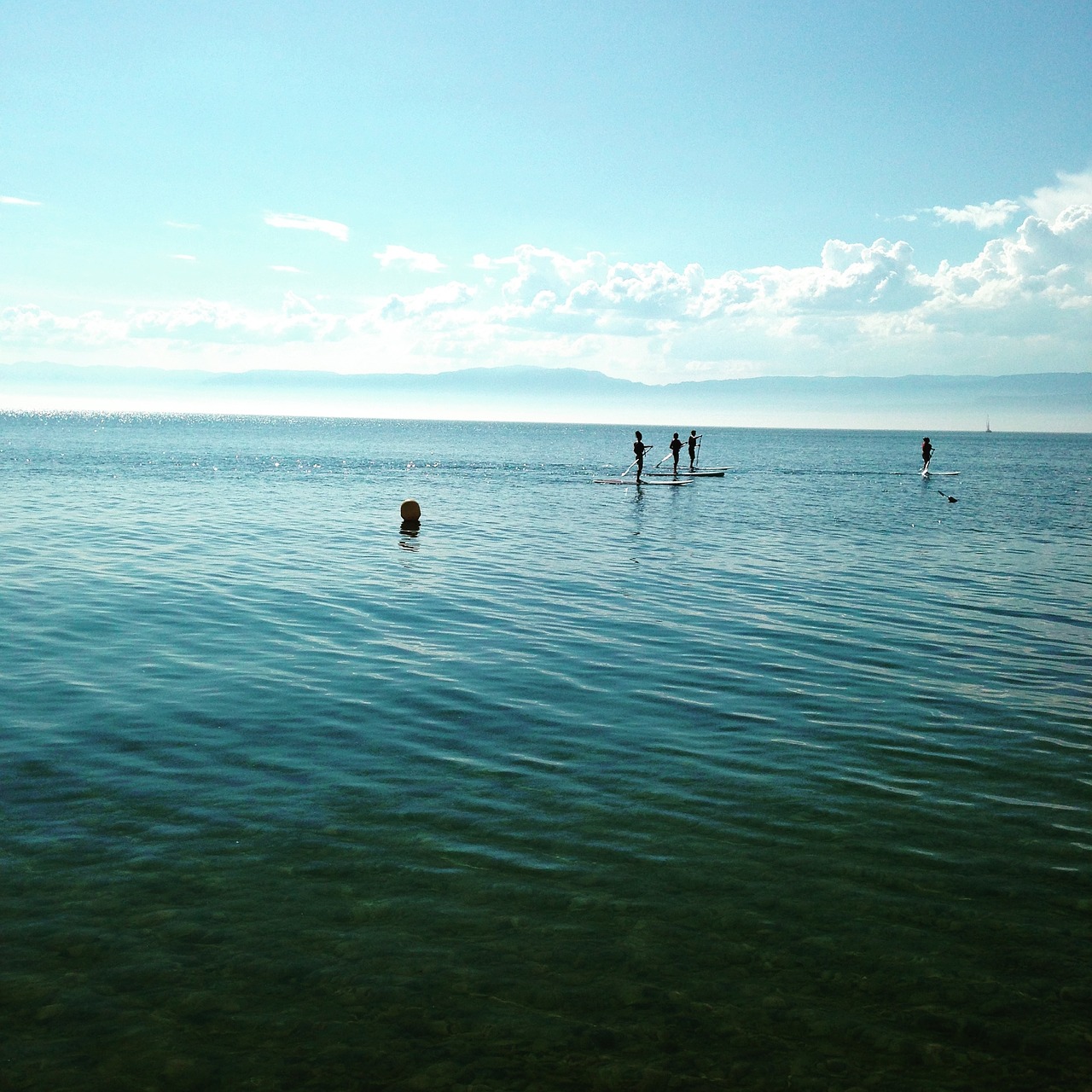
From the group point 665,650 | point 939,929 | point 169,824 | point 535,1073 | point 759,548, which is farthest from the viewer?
point 759,548

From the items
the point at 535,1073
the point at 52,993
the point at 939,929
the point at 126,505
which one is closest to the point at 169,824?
the point at 52,993

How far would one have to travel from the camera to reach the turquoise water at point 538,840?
21.0 feet

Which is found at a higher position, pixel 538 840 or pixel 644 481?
pixel 644 481

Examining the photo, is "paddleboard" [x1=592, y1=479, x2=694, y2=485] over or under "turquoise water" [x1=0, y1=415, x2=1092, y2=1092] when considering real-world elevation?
over

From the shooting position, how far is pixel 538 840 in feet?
30.6

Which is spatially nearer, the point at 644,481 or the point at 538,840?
the point at 538,840

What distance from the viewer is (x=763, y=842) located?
31.0 ft

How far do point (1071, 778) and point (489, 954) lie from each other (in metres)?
7.87

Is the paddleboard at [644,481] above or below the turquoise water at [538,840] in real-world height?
above

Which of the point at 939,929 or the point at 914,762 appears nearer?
the point at 939,929

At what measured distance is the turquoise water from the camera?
6.40m

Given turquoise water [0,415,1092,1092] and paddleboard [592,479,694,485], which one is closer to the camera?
turquoise water [0,415,1092,1092]

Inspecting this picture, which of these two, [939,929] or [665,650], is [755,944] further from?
[665,650]

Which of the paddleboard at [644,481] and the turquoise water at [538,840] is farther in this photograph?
the paddleboard at [644,481]
